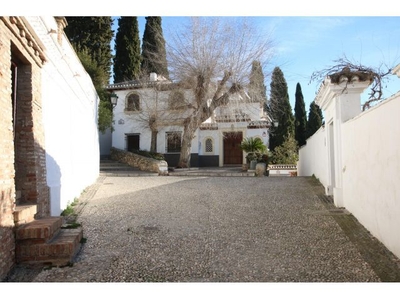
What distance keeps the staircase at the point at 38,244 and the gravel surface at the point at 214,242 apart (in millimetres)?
142

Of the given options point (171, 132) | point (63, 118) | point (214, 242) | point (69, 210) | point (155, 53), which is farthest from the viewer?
point (171, 132)

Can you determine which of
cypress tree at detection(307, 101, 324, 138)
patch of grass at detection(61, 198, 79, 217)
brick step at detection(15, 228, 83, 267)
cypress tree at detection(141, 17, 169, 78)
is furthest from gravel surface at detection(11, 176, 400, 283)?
cypress tree at detection(307, 101, 324, 138)

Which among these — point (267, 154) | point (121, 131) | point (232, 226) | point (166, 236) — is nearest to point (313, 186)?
point (232, 226)

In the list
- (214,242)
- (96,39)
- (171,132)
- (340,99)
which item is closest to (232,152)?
(171,132)

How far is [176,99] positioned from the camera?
1719cm

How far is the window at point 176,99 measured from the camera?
17.1 meters

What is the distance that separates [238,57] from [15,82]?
11.8 metres

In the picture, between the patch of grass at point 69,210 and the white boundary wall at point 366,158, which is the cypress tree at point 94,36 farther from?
the white boundary wall at point 366,158

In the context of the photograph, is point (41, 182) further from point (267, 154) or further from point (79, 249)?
point (267, 154)

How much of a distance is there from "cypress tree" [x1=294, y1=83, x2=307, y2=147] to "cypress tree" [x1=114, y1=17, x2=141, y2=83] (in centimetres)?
1202

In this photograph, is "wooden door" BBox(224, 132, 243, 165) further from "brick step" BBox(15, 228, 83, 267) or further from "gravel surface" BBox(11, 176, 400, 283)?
"brick step" BBox(15, 228, 83, 267)

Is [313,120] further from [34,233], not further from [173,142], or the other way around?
[34,233]

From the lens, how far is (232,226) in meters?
5.82

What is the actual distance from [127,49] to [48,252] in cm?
2153
